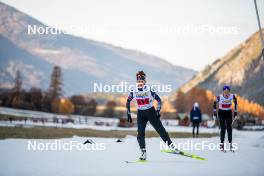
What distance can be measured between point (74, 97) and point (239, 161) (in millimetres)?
172395

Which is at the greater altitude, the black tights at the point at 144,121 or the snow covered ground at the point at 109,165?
the black tights at the point at 144,121

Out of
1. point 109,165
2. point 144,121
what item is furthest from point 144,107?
point 109,165

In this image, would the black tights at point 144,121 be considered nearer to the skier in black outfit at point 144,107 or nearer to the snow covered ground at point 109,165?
the skier in black outfit at point 144,107

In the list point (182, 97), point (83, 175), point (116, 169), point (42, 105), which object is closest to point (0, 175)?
point (83, 175)

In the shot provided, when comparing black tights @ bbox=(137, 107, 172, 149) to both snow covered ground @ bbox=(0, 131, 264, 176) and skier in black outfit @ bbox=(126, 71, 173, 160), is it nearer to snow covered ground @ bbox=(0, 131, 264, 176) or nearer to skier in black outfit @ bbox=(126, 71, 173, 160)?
skier in black outfit @ bbox=(126, 71, 173, 160)

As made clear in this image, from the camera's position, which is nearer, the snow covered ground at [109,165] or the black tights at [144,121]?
the snow covered ground at [109,165]

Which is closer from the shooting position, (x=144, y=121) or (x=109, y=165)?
(x=109, y=165)

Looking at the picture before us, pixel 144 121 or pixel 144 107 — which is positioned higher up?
pixel 144 107

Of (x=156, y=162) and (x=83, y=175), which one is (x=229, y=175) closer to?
(x=156, y=162)

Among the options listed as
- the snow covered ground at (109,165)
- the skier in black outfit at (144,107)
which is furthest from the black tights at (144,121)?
the snow covered ground at (109,165)

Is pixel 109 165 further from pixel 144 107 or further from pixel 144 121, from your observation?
pixel 144 107

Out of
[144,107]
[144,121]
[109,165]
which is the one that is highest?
[144,107]

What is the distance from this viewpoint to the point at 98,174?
7727 mm

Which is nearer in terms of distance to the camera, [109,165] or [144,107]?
[109,165]
